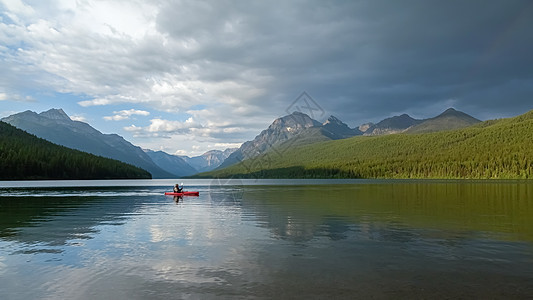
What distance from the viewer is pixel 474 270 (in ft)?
61.1

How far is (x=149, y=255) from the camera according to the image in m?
23.3

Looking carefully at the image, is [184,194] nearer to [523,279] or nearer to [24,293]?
[24,293]

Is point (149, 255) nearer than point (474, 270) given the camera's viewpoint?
No

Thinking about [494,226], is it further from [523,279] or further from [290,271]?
[290,271]

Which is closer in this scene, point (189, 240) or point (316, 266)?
point (316, 266)

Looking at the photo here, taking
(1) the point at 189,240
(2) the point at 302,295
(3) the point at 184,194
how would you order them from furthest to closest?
(3) the point at 184,194
(1) the point at 189,240
(2) the point at 302,295

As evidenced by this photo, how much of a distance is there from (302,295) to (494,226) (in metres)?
27.4

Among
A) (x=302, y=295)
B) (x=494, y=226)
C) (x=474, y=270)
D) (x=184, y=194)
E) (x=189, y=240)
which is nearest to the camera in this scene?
(x=302, y=295)

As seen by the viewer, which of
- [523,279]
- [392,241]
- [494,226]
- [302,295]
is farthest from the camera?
[494,226]

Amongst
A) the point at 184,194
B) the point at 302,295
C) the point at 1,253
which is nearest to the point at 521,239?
the point at 302,295

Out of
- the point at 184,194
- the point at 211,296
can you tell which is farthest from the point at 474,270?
the point at 184,194

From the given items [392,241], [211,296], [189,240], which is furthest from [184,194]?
[211,296]

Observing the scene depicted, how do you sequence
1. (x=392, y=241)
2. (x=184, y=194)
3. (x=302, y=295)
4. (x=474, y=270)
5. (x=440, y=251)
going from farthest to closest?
(x=184, y=194), (x=392, y=241), (x=440, y=251), (x=474, y=270), (x=302, y=295)

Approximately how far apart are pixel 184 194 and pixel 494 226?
223ft
